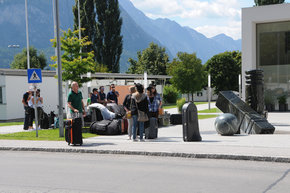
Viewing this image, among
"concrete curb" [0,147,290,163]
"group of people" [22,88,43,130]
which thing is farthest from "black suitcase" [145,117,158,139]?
"group of people" [22,88,43,130]

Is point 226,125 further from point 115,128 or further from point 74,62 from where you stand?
point 74,62

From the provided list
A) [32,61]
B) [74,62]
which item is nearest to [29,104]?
[74,62]

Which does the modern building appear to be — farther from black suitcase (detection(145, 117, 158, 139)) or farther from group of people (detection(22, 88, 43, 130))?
black suitcase (detection(145, 117, 158, 139))

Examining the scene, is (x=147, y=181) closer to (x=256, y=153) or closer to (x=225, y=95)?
(x=256, y=153)

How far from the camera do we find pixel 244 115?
51.7ft

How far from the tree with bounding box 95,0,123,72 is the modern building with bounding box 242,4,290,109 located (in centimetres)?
3126

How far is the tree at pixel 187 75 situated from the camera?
49.8 m

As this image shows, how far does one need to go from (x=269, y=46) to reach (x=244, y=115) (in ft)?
58.8

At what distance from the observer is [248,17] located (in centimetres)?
3150

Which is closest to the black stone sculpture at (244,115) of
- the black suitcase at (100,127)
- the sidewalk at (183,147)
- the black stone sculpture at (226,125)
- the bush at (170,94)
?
the black stone sculpture at (226,125)

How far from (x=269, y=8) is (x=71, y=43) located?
16.4 meters

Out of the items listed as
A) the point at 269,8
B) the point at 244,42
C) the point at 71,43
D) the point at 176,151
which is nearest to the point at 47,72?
the point at 71,43

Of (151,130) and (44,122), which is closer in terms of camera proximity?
(151,130)

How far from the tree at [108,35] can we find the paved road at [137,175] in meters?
50.8
